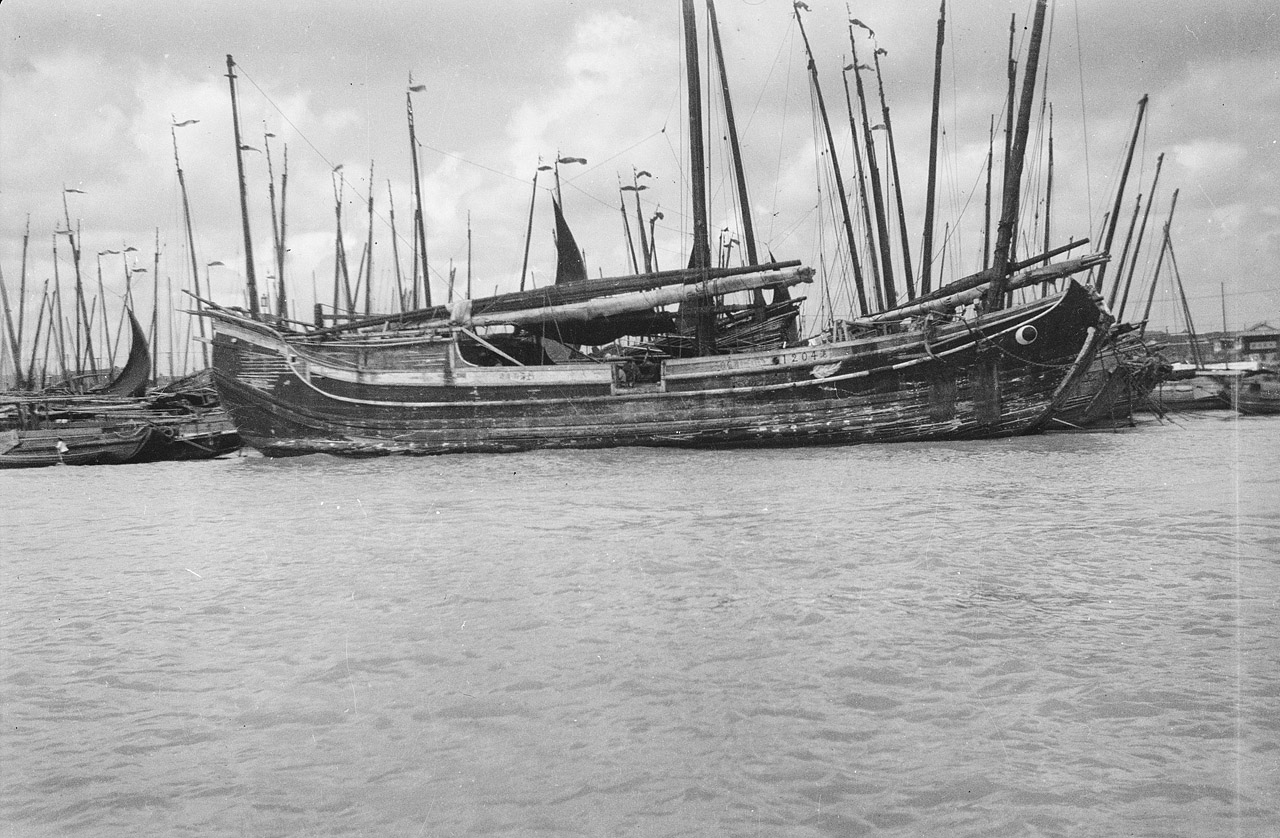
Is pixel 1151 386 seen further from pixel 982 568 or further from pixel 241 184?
pixel 241 184

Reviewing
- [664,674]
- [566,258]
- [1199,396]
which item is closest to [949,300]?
[566,258]

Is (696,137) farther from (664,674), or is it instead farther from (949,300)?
(664,674)

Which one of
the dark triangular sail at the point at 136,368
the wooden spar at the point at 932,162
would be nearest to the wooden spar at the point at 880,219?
the wooden spar at the point at 932,162

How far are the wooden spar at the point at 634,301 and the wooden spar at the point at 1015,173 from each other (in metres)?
3.79

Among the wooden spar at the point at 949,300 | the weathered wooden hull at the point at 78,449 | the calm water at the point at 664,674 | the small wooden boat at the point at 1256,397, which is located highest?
the wooden spar at the point at 949,300

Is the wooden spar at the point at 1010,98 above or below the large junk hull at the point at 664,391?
above

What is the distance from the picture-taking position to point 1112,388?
2328 cm

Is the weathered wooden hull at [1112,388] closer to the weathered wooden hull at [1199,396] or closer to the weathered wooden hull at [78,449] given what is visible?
the weathered wooden hull at [1199,396]

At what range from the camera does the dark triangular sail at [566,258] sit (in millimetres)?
21141

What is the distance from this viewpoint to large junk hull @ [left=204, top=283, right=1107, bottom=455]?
58.1 ft

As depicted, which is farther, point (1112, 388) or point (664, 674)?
point (1112, 388)

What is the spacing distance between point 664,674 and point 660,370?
14.9m

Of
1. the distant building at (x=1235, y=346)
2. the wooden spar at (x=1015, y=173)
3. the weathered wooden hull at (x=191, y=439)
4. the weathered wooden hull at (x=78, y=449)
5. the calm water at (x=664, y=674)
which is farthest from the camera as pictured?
the distant building at (x=1235, y=346)

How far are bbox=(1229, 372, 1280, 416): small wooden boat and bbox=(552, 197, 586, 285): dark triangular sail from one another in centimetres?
2083
